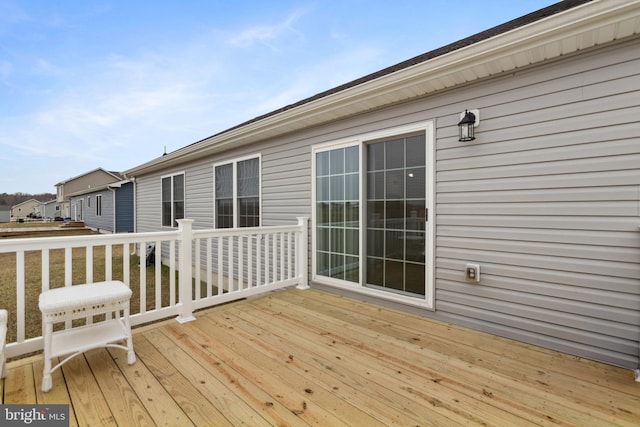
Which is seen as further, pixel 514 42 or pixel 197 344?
pixel 197 344

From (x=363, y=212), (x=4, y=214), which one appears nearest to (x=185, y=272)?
(x=363, y=212)

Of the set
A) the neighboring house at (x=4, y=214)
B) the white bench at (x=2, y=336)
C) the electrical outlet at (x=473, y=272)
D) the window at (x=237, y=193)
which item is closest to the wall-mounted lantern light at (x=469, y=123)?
the electrical outlet at (x=473, y=272)

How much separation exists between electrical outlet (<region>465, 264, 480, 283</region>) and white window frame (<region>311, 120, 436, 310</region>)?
0.32m

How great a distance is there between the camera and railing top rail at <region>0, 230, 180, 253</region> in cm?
199

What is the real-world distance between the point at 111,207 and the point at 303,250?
16378 millimetres

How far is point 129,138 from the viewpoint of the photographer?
1844 centimetres

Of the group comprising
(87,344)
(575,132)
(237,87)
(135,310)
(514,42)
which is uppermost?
(237,87)

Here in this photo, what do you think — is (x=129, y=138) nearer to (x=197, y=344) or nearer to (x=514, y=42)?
(x=197, y=344)

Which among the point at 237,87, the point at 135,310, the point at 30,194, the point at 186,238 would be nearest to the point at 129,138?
the point at 237,87

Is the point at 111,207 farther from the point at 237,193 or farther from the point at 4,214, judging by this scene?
the point at 4,214

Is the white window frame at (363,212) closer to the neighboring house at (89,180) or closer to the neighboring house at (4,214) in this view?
the neighboring house at (89,180)

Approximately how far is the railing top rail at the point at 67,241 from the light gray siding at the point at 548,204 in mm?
2914

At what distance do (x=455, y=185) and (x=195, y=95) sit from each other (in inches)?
418

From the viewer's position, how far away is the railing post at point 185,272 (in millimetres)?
2906
